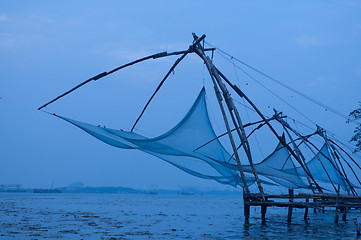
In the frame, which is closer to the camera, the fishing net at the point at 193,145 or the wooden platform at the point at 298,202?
the fishing net at the point at 193,145

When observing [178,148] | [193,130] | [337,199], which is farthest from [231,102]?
[337,199]

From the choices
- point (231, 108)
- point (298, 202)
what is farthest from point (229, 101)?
point (298, 202)

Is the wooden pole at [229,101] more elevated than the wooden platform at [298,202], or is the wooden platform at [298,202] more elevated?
the wooden pole at [229,101]

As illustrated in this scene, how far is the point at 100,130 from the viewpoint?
11.7 m

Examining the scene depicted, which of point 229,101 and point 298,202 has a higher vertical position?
point 229,101

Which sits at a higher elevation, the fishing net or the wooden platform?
the fishing net

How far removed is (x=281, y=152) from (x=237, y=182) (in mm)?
4049

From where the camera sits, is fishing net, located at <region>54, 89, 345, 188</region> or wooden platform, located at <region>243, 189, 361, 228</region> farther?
wooden platform, located at <region>243, 189, 361, 228</region>

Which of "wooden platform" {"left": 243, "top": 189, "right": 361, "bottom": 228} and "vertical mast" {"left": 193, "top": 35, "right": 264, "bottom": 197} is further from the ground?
"vertical mast" {"left": 193, "top": 35, "right": 264, "bottom": 197}

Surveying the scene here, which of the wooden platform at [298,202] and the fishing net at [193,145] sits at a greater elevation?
the fishing net at [193,145]

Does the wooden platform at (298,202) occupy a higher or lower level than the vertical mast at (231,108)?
lower

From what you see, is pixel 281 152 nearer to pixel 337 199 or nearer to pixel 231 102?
pixel 337 199

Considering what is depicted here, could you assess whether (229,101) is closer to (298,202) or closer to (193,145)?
(193,145)

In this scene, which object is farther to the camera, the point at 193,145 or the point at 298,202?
the point at 298,202
